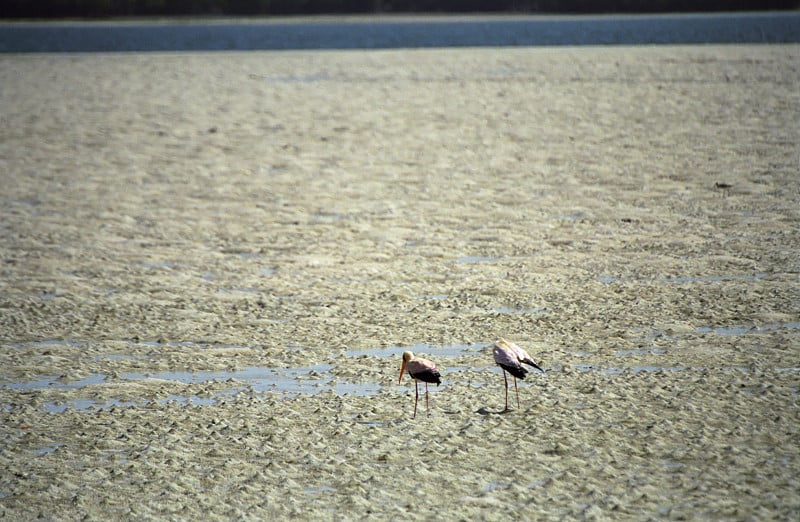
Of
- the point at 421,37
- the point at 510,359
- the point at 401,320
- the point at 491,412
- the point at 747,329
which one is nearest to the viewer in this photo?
the point at 510,359

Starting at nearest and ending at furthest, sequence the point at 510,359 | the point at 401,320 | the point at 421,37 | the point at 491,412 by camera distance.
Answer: the point at 510,359 < the point at 491,412 < the point at 401,320 < the point at 421,37

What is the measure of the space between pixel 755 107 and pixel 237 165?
29.5 ft

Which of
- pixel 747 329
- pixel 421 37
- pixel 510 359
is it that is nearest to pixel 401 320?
pixel 510 359

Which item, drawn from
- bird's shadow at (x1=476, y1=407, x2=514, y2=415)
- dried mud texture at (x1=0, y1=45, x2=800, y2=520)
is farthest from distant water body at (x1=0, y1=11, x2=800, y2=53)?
bird's shadow at (x1=476, y1=407, x2=514, y2=415)

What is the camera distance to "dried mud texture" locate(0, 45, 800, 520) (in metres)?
4.88

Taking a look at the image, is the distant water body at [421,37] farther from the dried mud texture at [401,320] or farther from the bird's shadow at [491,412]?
the bird's shadow at [491,412]

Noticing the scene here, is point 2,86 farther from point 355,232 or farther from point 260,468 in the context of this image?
point 260,468

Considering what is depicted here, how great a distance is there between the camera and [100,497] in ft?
15.7

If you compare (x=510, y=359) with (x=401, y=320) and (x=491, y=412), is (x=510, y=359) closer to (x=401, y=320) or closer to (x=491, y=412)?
(x=491, y=412)

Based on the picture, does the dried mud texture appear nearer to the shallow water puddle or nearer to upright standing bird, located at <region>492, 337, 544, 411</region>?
the shallow water puddle

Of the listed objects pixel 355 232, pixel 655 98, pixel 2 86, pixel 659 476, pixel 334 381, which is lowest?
pixel 2 86

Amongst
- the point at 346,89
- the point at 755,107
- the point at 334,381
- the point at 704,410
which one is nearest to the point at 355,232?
the point at 334,381

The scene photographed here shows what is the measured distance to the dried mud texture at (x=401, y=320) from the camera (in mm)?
4879

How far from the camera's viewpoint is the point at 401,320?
720cm
